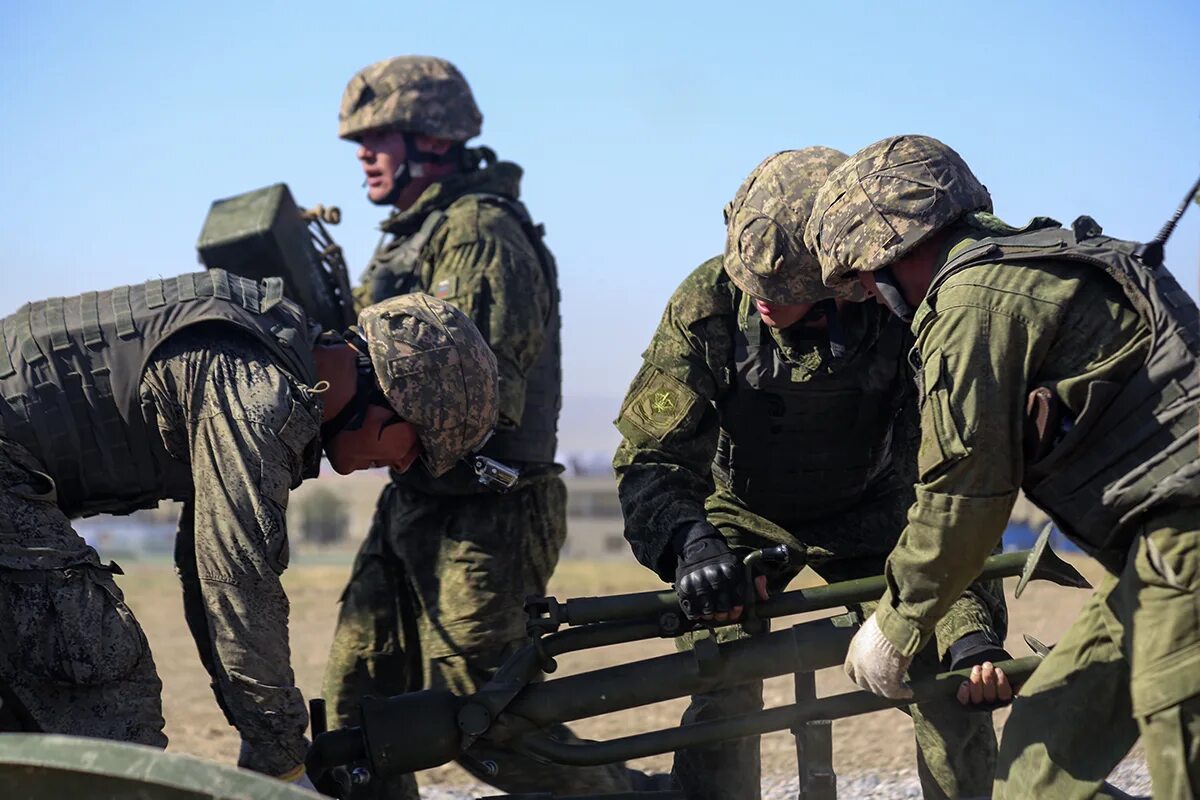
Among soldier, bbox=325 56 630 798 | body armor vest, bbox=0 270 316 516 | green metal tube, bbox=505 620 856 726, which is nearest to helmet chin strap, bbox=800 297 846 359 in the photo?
green metal tube, bbox=505 620 856 726

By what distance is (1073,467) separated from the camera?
3.57m

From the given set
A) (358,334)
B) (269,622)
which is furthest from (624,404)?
(269,622)

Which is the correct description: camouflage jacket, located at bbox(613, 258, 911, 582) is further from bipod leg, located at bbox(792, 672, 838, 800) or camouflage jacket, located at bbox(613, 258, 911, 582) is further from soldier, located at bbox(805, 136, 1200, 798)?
soldier, located at bbox(805, 136, 1200, 798)

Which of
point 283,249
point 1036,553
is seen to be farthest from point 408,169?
point 1036,553

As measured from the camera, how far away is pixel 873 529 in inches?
201

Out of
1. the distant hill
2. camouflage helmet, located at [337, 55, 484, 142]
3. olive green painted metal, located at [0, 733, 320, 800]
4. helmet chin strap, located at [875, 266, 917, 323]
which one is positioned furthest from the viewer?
the distant hill

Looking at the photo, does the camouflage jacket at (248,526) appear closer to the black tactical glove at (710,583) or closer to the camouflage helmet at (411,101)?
the black tactical glove at (710,583)

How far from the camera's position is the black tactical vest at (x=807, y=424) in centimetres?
488

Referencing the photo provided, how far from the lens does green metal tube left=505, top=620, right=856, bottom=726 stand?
14.0ft

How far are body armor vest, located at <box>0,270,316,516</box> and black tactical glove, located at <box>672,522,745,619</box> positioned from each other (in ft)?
3.82

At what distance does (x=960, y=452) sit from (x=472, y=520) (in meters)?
2.59

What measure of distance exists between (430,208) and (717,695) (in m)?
2.43

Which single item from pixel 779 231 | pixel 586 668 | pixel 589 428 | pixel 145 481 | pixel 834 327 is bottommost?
pixel 586 668

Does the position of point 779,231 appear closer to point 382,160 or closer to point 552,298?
point 552,298
